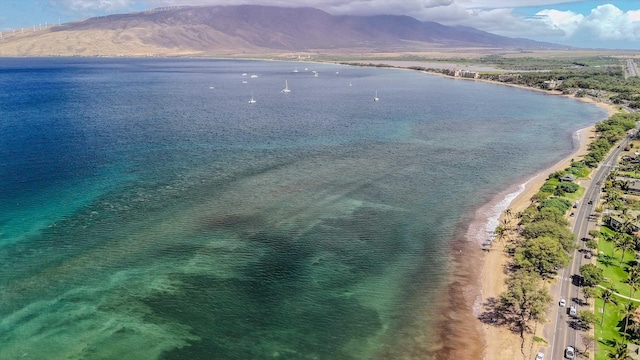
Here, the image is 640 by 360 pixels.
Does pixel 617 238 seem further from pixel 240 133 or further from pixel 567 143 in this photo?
pixel 240 133

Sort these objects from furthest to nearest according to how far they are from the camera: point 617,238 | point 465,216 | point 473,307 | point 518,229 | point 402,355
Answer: point 465,216 < point 518,229 < point 617,238 < point 473,307 < point 402,355

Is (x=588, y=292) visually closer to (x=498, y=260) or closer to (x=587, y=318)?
(x=587, y=318)

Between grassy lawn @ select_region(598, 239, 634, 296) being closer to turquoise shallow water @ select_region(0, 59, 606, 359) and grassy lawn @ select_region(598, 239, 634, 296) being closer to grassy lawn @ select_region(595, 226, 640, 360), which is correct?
grassy lawn @ select_region(595, 226, 640, 360)

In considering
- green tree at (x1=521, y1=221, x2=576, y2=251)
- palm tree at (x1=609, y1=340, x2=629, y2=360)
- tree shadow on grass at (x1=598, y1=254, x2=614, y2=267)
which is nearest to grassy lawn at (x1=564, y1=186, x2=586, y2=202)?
green tree at (x1=521, y1=221, x2=576, y2=251)

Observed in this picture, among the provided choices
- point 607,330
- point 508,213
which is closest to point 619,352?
point 607,330

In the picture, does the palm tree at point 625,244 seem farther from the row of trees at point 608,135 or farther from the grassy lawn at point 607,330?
the row of trees at point 608,135

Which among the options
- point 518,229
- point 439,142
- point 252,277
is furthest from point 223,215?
point 439,142
